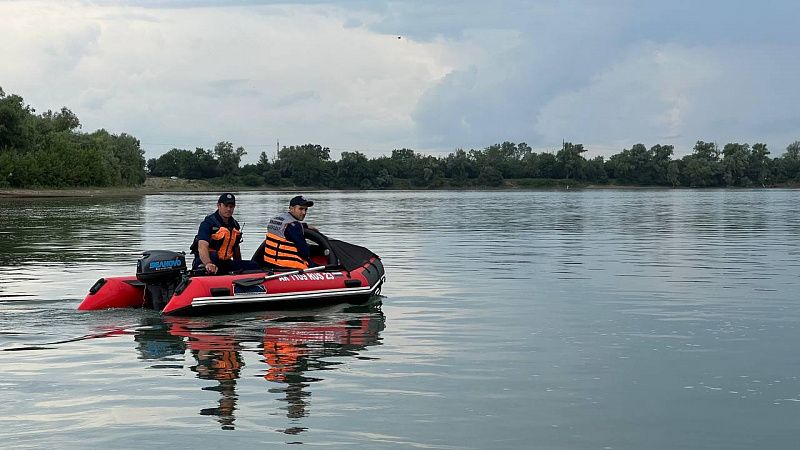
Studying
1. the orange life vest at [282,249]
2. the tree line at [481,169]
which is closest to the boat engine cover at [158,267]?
the orange life vest at [282,249]

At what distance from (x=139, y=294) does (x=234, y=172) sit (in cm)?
15884

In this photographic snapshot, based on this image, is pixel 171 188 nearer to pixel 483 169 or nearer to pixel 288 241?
pixel 483 169

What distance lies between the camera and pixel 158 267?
13961mm

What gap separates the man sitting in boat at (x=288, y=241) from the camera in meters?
15.0

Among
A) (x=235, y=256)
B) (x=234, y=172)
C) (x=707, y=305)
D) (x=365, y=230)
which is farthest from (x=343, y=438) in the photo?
(x=234, y=172)

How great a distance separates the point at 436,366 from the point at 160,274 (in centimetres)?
485

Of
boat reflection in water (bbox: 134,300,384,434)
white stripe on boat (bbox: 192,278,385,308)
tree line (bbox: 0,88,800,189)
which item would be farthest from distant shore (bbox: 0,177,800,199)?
boat reflection in water (bbox: 134,300,384,434)

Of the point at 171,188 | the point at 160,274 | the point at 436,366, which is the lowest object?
the point at 436,366

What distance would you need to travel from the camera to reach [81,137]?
120 metres

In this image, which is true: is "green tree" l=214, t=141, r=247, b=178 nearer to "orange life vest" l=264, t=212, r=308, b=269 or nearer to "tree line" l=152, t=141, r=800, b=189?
"tree line" l=152, t=141, r=800, b=189

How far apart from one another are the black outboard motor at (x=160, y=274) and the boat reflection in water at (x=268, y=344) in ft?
1.71

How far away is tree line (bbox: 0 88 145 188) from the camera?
94.9m

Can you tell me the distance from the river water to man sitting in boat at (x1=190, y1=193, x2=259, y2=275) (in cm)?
86

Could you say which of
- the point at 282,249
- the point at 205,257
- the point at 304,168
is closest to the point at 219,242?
the point at 205,257
